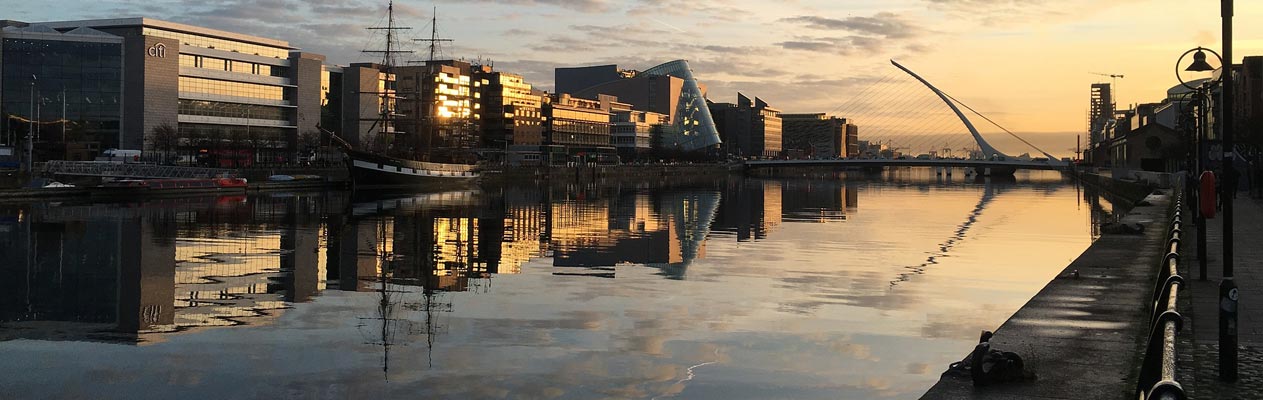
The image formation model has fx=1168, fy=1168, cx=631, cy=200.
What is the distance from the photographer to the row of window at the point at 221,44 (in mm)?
109812

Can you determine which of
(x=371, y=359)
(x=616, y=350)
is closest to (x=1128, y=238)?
(x=616, y=350)

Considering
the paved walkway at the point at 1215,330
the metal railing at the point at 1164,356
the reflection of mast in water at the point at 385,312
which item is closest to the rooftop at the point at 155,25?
the reflection of mast in water at the point at 385,312

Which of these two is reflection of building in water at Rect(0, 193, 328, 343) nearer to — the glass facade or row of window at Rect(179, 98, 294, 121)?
the glass facade

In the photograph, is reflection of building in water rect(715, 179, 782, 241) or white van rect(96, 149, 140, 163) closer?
reflection of building in water rect(715, 179, 782, 241)

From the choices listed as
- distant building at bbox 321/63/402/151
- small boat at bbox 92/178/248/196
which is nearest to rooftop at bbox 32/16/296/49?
distant building at bbox 321/63/402/151

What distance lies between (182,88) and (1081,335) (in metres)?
109

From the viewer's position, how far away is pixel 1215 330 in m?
11.8

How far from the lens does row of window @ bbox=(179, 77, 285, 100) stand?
363ft

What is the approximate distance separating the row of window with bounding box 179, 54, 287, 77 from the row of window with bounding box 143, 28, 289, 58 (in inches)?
47.7

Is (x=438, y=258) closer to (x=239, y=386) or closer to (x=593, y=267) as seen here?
(x=593, y=267)

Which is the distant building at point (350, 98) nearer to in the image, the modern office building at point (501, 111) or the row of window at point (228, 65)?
the row of window at point (228, 65)

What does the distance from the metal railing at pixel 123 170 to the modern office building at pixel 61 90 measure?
49.8 ft

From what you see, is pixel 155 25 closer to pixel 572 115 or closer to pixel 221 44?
pixel 221 44

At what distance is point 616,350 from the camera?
13.6 metres
